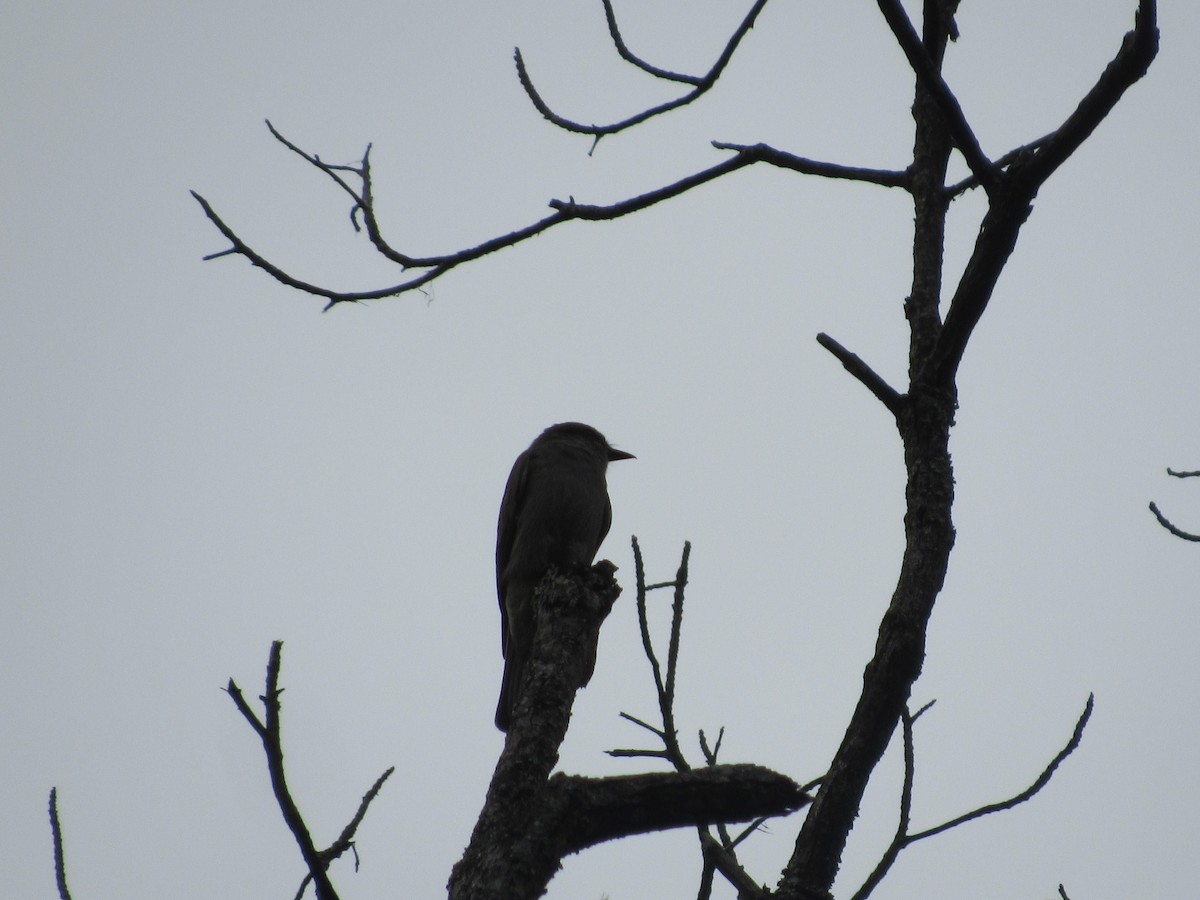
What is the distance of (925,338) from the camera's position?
2.45 m

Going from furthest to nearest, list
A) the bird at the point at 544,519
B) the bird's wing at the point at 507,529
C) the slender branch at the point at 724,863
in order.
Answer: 1. the bird's wing at the point at 507,529
2. the bird at the point at 544,519
3. the slender branch at the point at 724,863

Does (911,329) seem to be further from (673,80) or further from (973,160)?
(673,80)

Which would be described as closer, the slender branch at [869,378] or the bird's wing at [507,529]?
the slender branch at [869,378]

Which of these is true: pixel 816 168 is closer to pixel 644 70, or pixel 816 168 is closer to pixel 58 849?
pixel 644 70

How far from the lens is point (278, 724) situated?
183 cm

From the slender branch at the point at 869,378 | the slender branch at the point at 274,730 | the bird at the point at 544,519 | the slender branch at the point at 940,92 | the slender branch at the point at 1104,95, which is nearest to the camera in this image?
the slender branch at the point at 274,730

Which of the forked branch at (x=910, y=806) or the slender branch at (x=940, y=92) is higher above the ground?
the slender branch at (x=940, y=92)

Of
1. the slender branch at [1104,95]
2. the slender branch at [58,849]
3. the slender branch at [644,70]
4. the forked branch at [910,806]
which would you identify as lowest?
the slender branch at [58,849]

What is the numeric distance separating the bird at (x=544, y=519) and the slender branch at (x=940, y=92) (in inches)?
184

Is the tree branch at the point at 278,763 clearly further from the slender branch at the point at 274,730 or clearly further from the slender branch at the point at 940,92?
the slender branch at the point at 940,92

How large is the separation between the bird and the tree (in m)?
4.27

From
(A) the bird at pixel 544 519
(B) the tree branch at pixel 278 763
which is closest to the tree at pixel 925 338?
(B) the tree branch at pixel 278 763

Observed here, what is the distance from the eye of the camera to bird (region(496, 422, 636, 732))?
6.93 meters

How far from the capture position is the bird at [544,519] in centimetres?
693
